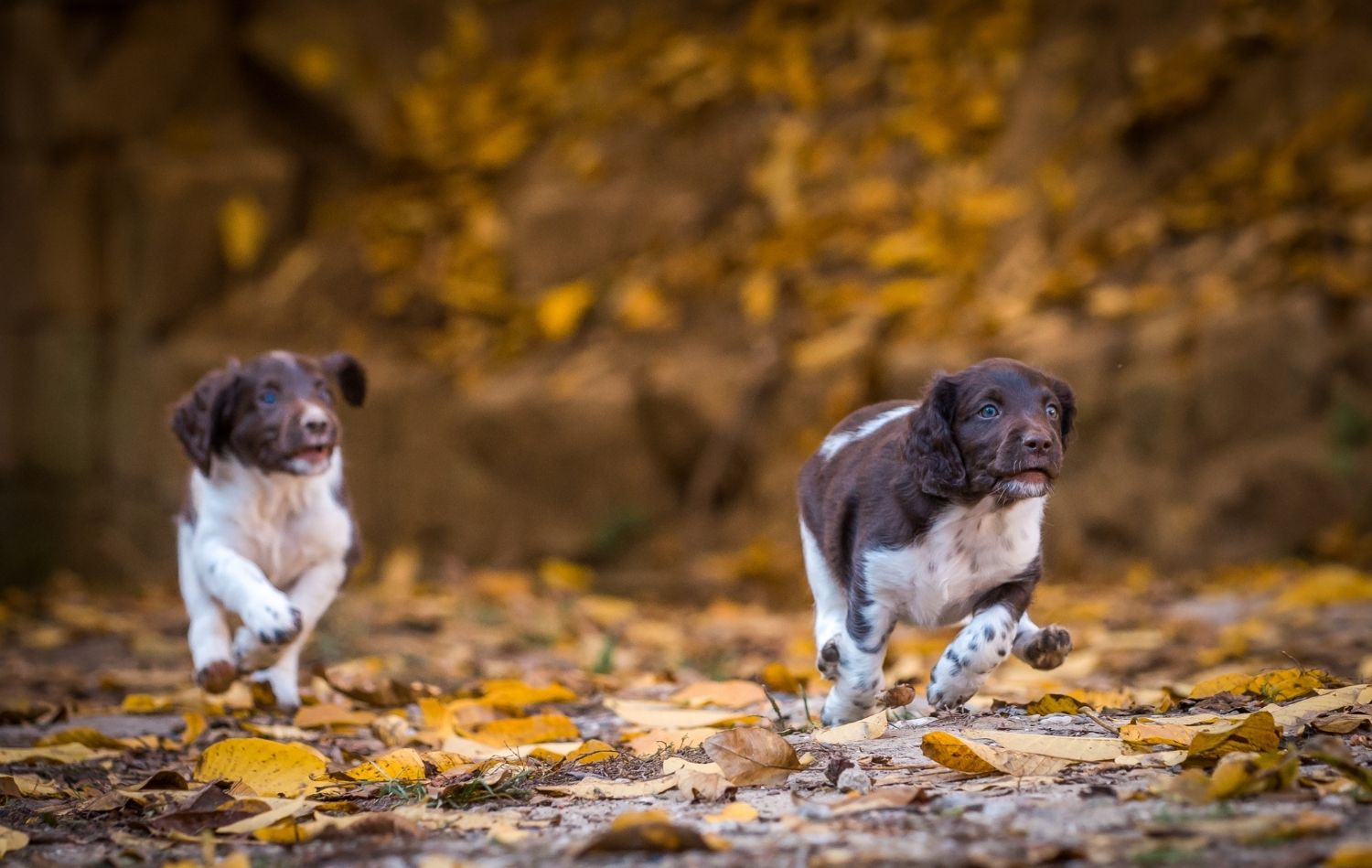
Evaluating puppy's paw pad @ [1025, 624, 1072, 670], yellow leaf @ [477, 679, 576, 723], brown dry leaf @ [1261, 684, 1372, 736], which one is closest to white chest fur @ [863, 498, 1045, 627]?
puppy's paw pad @ [1025, 624, 1072, 670]

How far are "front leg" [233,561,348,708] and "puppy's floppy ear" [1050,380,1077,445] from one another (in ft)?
8.71

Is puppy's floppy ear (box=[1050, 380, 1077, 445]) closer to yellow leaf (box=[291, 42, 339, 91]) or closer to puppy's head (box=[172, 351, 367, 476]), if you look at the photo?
puppy's head (box=[172, 351, 367, 476])

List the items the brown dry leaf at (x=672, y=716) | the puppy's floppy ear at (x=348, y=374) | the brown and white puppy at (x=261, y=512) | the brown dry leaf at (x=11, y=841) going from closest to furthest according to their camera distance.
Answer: the brown dry leaf at (x=11, y=841) < the brown dry leaf at (x=672, y=716) < the brown and white puppy at (x=261, y=512) < the puppy's floppy ear at (x=348, y=374)

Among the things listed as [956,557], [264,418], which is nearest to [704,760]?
[956,557]

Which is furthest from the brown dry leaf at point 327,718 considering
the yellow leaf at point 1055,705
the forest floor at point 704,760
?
the yellow leaf at point 1055,705

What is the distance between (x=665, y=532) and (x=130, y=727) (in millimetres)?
6236

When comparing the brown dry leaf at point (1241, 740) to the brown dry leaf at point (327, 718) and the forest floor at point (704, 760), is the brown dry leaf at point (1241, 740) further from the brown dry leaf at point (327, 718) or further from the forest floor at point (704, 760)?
the brown dry leaf at point (327, 718)

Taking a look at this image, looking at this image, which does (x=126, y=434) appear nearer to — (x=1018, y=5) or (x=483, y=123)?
(x=483, y=123)

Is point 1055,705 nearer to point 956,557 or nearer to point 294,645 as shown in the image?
point 956,557

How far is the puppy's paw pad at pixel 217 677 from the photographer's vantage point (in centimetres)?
538

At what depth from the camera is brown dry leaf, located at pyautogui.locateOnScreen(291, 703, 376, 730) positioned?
5277 mm

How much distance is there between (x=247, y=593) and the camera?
213 inches

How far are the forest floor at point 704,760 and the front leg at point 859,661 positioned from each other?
0.32 feet

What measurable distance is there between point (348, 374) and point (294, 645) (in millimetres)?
1102
